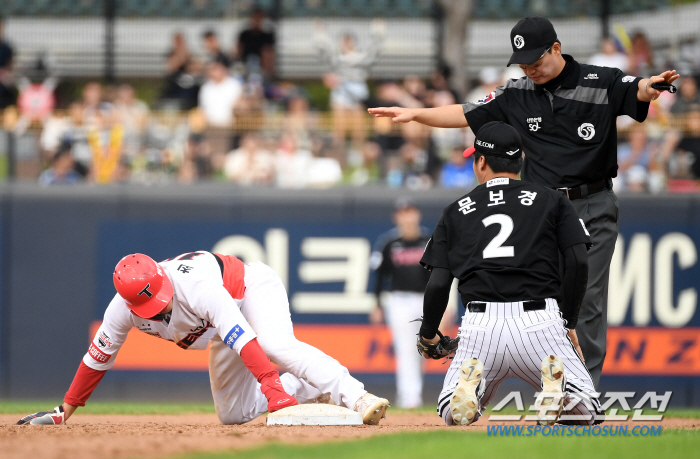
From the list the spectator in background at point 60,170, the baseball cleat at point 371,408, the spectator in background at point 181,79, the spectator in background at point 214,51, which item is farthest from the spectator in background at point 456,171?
the baseball cleat at point 371,408

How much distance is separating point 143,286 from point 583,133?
9.55 feet

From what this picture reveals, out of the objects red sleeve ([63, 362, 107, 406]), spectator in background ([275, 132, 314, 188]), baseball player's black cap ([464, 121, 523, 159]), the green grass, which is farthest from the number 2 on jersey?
spectator in background ([275, 132, 314, 188])

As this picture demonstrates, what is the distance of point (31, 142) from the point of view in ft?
37.6

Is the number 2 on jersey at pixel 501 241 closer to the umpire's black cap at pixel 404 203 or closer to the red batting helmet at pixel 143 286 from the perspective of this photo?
the red batting helmet at pixel 143 286

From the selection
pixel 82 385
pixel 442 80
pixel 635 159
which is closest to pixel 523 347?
pixel 82 385

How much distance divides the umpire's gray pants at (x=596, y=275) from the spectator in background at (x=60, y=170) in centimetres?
792

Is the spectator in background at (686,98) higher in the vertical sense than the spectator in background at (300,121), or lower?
higher

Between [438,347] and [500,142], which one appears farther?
[438,347]

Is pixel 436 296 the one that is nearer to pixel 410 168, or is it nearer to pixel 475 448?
pixel 475 448

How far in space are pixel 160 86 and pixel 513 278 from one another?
11026mm

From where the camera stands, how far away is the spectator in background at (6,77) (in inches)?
533

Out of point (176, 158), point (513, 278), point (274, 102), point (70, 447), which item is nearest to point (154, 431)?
point (70, 447)

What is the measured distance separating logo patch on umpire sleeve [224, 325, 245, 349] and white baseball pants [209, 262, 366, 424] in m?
0.50

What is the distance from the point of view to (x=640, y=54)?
13.2 m
